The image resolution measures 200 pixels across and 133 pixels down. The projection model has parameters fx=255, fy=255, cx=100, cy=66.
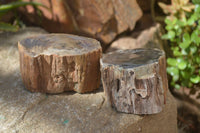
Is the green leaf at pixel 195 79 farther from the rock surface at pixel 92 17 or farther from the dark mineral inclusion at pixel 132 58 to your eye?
the dark mineral inclusion at pixel 132 58

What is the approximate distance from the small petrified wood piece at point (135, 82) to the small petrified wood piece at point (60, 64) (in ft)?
0.46

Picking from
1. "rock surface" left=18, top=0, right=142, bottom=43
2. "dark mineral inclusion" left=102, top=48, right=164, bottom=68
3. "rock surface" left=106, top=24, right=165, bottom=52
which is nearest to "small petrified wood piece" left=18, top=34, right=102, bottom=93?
"dark mineral inclusion" left=102, top=48, right=164, bottom=68

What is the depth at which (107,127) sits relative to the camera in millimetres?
1558

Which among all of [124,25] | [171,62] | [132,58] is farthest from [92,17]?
[132,58]

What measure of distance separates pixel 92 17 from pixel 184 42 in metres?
1.00

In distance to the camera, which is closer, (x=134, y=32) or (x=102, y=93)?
(x=102, y=93)

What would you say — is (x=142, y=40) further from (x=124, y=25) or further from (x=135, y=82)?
(x=135, y=82)

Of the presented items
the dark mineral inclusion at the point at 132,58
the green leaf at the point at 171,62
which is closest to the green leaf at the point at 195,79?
the green leaf at the point at 171,62

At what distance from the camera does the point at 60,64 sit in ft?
5.45

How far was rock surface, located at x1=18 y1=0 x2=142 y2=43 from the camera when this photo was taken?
9.04 ft

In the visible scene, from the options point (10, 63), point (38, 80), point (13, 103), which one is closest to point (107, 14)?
point (10, 63)

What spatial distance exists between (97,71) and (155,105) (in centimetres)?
47

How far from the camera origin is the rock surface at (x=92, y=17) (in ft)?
9.04

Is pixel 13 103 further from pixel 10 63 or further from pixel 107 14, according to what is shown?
pixel 107 14
